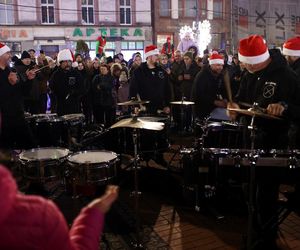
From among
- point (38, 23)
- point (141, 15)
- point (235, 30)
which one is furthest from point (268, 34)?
point (38, 23)

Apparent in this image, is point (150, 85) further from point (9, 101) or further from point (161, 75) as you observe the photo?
point (9, 101)

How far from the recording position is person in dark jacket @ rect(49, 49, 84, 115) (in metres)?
8.95

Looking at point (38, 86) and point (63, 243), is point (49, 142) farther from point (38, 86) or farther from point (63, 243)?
point (63, 243)

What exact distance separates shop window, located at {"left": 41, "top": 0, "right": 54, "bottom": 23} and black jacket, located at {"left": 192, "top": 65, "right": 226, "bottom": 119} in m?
23.3

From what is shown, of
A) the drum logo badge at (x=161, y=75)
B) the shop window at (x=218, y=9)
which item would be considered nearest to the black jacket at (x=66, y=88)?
the drum logo badge at (x=161, y=75)

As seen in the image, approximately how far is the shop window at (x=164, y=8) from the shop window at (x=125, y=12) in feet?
8.22

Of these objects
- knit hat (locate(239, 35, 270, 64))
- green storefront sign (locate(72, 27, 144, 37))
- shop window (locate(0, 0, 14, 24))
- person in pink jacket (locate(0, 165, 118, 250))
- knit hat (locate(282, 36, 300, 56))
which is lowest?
person in pink jacket (locate(0, 165, 118, 250))

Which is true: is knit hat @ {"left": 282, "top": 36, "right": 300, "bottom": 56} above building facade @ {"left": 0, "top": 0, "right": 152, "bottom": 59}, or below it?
below

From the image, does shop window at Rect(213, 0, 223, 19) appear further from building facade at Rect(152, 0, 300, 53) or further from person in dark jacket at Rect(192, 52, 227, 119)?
person in dark jacket at Rect(192, 52, 227, 119)

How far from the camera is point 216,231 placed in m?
4.66

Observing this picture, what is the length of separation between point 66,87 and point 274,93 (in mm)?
5825

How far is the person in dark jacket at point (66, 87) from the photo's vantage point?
29.3 ft

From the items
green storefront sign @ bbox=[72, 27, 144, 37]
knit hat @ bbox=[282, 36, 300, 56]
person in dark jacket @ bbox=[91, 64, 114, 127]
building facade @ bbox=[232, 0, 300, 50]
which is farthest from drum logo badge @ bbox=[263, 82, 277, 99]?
building facade @ bbox=[232, 0, 300, 50]

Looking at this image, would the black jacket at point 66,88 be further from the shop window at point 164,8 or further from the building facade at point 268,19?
the building facade at point 268,19
